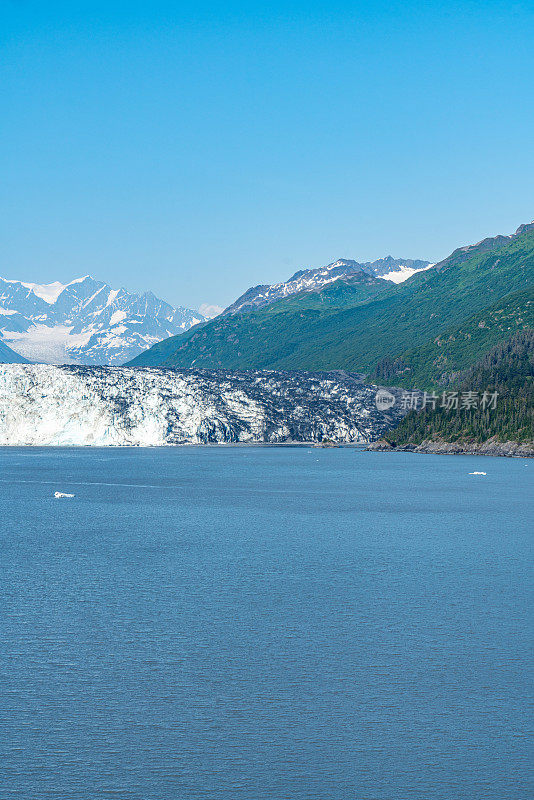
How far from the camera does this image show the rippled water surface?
22.6m

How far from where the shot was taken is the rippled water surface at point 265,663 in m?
22.6

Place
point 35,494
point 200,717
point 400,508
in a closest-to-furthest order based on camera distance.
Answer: point 200,717 < point 400,508 < point 35,494

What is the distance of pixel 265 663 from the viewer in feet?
106

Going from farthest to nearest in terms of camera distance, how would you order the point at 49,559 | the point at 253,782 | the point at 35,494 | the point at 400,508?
the point at 35,494 → the point at 400,508 → the point at 49,559 → the point at 253,782

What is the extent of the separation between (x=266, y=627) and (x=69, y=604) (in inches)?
464

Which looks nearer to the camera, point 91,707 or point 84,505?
point 91,707

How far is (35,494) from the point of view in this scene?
108312 millimetres

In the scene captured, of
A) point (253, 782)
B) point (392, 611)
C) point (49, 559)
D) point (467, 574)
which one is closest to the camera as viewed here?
point (253, 782)

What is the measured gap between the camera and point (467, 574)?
52.5m

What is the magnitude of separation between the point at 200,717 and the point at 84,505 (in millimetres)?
70740

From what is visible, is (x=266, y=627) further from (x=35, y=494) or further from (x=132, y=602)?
(x=35, y=494)

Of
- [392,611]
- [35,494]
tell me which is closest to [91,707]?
[392,611]

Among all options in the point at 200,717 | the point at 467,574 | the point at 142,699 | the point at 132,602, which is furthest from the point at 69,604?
the point at 467,574

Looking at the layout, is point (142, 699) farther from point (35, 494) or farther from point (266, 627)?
point (35, 494)
